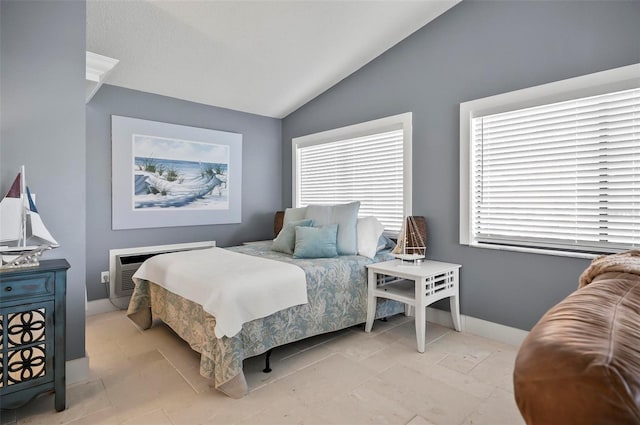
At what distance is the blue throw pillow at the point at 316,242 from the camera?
3.15m

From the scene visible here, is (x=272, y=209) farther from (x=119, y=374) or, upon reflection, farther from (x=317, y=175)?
(x=119, y=374)

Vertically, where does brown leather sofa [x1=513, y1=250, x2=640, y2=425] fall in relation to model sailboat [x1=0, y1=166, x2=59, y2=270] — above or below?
below

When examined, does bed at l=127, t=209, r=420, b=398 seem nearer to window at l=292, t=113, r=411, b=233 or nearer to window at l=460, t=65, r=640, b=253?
window at l=292, t=113, r=411, b=233

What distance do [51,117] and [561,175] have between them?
348 cm

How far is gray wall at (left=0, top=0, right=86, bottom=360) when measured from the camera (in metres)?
1.97

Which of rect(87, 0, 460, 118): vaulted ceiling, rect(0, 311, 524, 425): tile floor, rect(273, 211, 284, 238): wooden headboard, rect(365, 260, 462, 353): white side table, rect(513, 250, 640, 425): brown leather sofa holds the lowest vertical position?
Result: rect(0, 311, 524, 425): tile floor

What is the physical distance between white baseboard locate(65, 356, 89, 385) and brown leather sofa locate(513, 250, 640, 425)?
8.27 feet

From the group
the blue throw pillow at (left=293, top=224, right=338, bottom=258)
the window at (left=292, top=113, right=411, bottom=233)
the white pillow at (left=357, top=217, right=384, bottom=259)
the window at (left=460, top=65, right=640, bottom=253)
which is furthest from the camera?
the window at (left=292, top=113, right=411, bottom=233)

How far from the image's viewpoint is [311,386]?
7.12ft

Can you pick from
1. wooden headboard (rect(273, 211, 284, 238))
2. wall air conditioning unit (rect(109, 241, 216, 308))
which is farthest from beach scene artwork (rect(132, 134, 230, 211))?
wooden headboard (rect(273, 211, 284, 238))

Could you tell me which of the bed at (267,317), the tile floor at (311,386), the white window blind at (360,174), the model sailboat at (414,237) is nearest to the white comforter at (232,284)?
the bed at (267,317)

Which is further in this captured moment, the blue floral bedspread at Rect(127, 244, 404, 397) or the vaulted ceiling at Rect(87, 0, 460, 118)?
the vaulted ceiling at Rect(87, 0, 460, 118)

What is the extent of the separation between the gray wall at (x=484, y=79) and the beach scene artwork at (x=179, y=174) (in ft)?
6.29

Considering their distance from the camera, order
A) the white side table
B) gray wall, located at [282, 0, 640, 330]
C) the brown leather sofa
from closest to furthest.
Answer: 1. the brown leather sofa
2. gray wall, located at [282, 0, 640, 330]
3. the white side table
